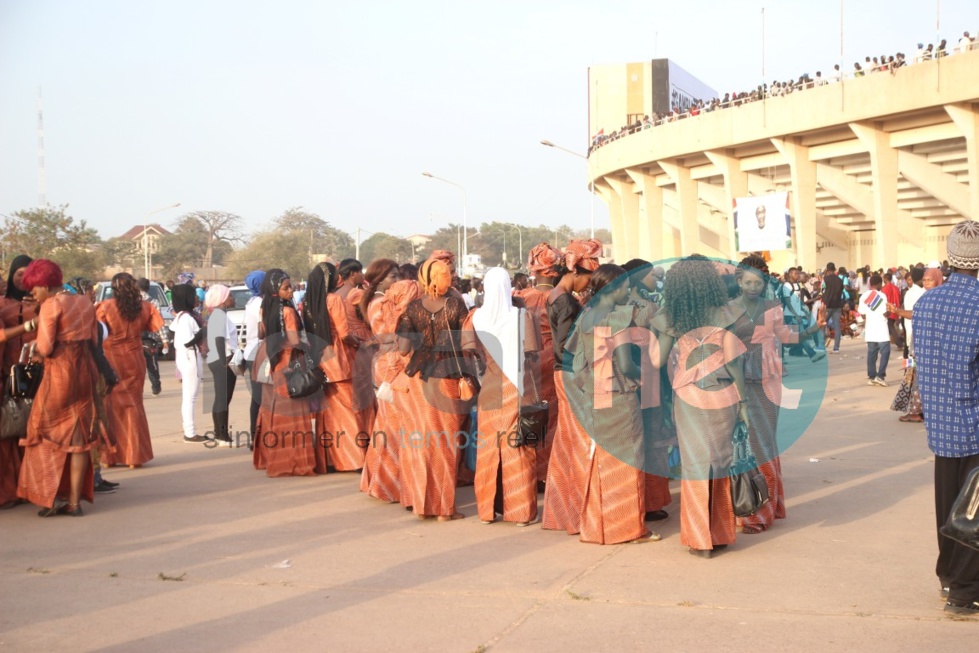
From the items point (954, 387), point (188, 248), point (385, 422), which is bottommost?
point (385, 422)

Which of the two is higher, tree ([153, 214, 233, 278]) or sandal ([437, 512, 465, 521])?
tree ([153, 214, 233, 278])

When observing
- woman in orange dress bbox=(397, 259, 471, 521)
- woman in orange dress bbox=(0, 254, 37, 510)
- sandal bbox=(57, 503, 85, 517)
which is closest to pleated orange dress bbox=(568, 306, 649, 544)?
woman in orange dress bbox=(397, 259, 471, 521)

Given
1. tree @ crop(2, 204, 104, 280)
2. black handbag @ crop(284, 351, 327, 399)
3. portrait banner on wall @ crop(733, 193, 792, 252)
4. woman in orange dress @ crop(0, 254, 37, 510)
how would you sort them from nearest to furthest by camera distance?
woman in orange dress @ crop(0, 254, 37, 510), black handbag @ crop(284, 351, 327, 399), portrait banner on wall @ crop(733, 193, 792, 252), tree @ crop(2, 204, 104, 280)

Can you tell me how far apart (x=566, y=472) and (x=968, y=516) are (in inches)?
115

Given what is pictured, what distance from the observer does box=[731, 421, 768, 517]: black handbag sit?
621 centimetres

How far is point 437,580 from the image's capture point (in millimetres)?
5879

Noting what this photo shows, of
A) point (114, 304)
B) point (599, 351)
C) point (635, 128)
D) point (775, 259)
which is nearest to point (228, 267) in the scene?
point (635, 128)

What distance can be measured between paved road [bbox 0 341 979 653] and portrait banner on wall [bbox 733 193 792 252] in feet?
76.3

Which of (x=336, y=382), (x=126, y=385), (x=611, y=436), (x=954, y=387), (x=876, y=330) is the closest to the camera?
(x=954, y=387)

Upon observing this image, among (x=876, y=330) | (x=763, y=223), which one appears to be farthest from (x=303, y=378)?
(x=763, y=223)

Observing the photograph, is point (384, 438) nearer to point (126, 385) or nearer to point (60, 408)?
point (60, 408)

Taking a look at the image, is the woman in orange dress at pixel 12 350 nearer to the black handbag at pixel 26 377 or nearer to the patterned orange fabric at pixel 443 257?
the black handbag at pixel 26 377

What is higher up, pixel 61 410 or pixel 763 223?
pixel 763 223

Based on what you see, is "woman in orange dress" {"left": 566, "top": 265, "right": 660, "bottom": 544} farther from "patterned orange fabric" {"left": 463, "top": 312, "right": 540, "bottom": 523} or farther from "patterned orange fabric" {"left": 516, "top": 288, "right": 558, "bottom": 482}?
"patterned orange fabric" {"left": 516, "top": 288, "right": 558, "bottom": 482}
